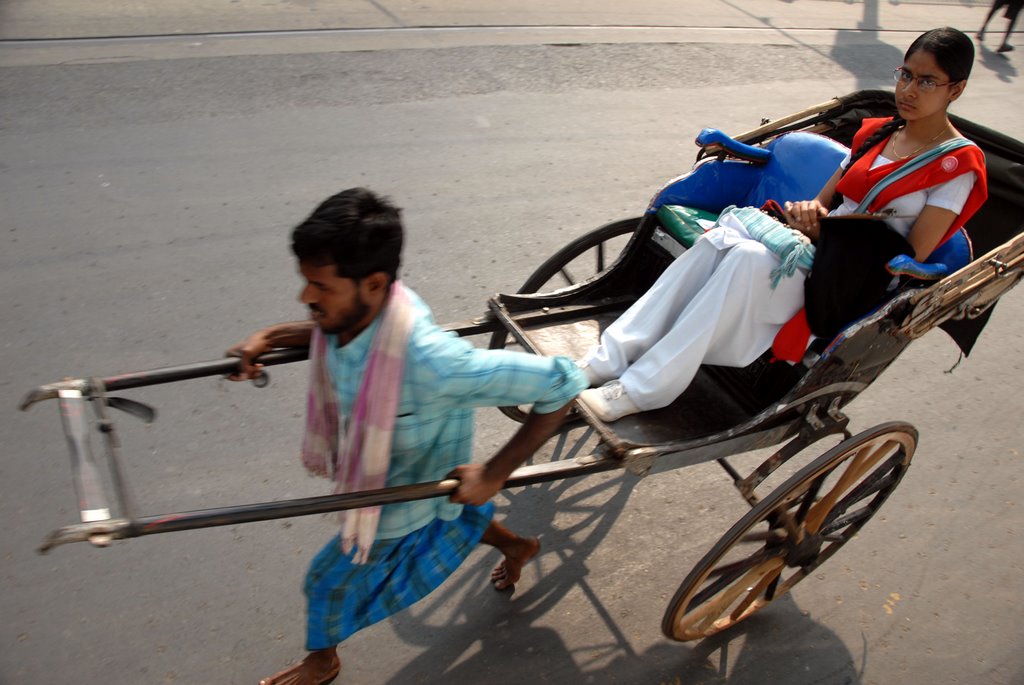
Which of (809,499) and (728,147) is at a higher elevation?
(728,147)

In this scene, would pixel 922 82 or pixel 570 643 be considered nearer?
pixel 922 82

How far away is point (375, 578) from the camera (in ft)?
8.14

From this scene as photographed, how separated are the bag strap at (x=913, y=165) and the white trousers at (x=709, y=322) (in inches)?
15.9

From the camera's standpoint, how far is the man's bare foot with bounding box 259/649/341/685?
2.63 metres

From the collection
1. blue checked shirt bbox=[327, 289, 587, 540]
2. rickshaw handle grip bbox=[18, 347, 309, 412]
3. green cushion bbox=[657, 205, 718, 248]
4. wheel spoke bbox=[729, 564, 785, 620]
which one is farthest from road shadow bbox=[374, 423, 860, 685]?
green cushion bbox=[657, 205, 718, 248]

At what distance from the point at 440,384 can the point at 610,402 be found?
936 mm

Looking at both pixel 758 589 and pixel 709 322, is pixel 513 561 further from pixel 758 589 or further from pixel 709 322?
pixel 709 322

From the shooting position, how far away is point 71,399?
2021 millimetres

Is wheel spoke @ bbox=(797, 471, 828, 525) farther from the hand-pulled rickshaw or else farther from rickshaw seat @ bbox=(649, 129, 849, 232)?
rickshaw seat @ bbox=(649, 129, 849, 232)

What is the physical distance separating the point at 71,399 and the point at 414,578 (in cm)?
104

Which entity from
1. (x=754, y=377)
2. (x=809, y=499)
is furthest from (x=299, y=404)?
(x=809, y=499)

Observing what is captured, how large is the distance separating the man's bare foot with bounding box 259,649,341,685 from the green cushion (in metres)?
1.88

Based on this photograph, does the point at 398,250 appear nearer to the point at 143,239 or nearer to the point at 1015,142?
the point at 1015,142

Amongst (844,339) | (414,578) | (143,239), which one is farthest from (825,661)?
(143,239)
